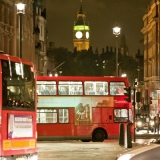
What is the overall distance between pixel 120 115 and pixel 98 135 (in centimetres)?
182

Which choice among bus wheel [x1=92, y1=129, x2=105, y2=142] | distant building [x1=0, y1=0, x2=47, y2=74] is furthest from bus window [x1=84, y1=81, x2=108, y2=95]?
distant building [x1=0, y1=0, x2=47, y2=74]

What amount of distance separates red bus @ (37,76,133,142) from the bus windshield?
1908cm

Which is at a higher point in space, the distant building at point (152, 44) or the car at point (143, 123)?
the distant building at point (152, 44)

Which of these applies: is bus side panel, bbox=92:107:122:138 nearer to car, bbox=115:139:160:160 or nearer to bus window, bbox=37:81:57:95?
bus window, bbox=37:81:57:95

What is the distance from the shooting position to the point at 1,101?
16.0 meters

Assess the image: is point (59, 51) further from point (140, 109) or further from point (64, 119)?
point (64, 119)

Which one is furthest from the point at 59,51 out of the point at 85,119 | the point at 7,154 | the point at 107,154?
the point at 7,154

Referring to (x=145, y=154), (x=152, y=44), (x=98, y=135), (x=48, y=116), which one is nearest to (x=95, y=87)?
(x=98, y=135)

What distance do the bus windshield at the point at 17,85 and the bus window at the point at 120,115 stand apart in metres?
21.1

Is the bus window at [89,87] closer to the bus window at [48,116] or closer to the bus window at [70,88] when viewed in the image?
the bus window at [70,88]

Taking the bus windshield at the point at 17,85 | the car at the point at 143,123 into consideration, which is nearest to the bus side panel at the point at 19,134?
the bus windshield at the point at 17,85

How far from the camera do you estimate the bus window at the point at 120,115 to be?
38.4 m

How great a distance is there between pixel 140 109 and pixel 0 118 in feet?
187

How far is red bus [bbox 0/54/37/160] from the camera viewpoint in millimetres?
16172
